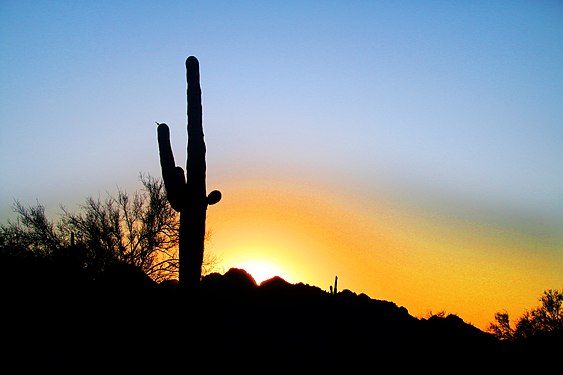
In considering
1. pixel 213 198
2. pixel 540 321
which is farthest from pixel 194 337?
pixel 540 321

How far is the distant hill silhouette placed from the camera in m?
9.16

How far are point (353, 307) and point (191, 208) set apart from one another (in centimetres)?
1353

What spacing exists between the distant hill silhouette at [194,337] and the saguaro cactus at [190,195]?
688mm

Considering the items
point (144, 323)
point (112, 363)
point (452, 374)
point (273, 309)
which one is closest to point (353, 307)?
point (273, 309)

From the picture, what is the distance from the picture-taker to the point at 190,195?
996cm

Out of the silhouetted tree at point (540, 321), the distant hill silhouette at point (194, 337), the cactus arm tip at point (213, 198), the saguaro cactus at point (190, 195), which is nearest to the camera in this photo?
the distant hill silhouette at point (194, 337)

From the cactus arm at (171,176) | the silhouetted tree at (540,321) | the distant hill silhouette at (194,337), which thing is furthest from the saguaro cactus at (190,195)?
the silhouetted tree at (540,321)

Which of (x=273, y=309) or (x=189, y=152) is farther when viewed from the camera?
(x=273, y=309)

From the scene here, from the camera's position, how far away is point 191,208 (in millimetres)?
9914

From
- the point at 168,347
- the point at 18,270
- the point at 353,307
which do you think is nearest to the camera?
the point at 168,347

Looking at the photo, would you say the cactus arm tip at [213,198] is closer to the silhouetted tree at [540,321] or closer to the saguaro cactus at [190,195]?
the saguaro cactus at [190,195]

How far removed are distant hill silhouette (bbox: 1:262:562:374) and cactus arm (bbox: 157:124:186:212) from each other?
198 cm

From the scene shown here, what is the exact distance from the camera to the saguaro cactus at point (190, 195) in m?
9.84

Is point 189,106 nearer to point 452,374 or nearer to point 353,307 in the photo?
point 452,374
